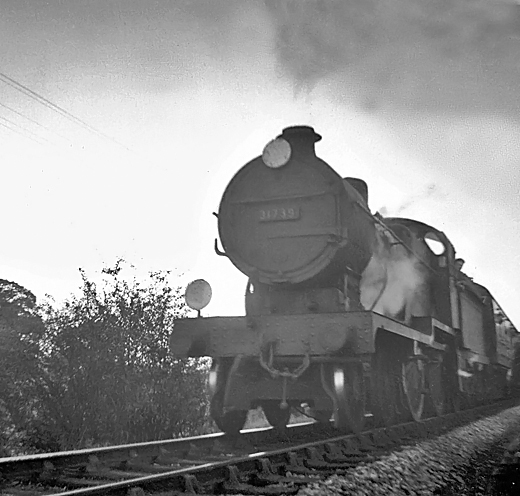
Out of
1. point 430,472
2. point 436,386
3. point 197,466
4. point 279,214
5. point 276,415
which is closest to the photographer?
point 197,466

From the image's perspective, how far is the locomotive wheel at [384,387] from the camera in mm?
6926

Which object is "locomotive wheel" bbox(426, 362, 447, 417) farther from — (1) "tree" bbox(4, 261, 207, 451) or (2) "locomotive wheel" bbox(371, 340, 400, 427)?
(1) "tree" bbox(4, 261, 207, 451)

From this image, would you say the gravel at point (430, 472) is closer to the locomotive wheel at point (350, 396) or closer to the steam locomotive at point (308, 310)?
the locomotive wheel at point (350, 396)

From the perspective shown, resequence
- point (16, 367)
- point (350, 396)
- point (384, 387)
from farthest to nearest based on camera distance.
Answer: point (16, 367) < point (384, 387) < point (350, 396)

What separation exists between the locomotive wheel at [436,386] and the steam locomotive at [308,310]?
229 mm

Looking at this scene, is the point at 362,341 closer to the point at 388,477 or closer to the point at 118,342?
the point at 388,477

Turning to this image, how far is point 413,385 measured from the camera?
25.6 ft

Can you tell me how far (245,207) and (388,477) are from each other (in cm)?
358

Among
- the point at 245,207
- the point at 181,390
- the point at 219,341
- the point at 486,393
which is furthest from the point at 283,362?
the point at 486,393

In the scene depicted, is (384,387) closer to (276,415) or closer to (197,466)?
(276,415)

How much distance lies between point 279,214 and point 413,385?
2670mm

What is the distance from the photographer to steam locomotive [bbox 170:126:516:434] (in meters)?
6.21

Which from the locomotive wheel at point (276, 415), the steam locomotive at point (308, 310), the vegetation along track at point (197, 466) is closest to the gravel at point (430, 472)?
the vegetation along track at point (197, 466)

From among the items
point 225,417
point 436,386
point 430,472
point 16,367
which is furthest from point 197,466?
point 436,386
